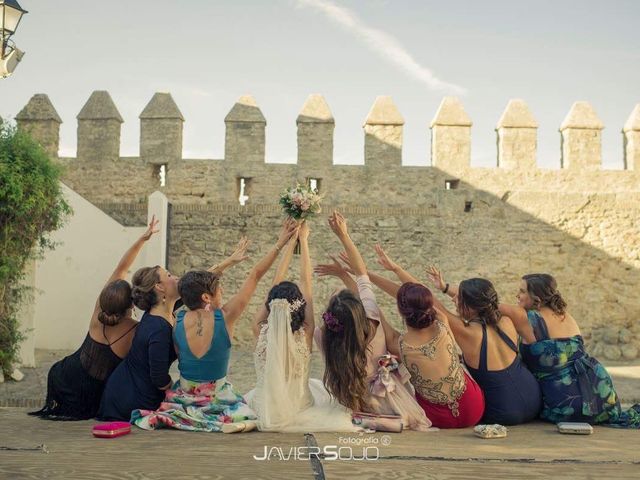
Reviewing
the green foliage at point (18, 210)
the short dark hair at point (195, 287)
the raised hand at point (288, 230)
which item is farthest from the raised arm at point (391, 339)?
the green foliage at point (18, 210)

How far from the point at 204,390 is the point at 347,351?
1.02 metres

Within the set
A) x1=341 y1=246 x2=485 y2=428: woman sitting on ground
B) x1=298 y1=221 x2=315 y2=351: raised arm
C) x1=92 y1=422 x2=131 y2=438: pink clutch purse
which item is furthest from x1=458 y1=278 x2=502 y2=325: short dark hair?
x1=92 y1=422 x2=131 y2=438: pink clutch purse

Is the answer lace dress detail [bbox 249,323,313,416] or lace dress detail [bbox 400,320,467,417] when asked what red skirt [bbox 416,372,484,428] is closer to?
lace dress detail [bbox 400,320,467,417]

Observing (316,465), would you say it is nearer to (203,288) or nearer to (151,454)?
(151,454)

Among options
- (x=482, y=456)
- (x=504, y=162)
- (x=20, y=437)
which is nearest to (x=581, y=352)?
(x=482, y=456)

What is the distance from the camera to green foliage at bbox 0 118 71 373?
8156 millimetres

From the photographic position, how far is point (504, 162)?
16.4 meters

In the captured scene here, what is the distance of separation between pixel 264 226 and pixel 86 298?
3901mm

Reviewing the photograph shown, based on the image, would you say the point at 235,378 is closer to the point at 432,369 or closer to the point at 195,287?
the point at 195,287

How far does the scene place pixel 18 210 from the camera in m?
8.29

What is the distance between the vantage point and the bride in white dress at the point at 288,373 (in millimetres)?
3699

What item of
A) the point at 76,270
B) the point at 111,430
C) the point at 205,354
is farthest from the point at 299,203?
the point at 76,270

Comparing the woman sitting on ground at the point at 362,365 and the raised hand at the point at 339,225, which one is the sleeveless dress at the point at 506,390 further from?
the raised hand at the point at 339,225

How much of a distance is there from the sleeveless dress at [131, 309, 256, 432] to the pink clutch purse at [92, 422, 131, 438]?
280 millimetres
